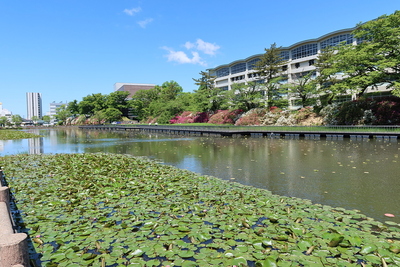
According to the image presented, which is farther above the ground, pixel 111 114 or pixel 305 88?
pixel 305 88

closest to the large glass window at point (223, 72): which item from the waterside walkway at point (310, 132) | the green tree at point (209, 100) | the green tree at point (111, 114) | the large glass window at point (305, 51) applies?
the green tree at point (209, 100)

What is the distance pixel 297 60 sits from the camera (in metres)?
60.9

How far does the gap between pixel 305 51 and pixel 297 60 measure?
260 cm

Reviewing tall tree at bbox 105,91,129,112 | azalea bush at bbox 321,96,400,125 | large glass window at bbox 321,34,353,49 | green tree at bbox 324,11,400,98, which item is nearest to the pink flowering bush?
azalea bush at bbox 321,96,400,125

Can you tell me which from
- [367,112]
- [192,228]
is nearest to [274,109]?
[367,112]

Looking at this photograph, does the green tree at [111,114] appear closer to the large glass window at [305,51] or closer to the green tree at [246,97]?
the green tree at [246,97]

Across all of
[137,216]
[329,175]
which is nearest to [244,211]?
[137,216]

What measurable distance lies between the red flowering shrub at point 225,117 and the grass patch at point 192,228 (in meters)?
50.7

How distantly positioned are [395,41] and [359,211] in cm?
3564

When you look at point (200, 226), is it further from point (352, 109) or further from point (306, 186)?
point (352, 109)

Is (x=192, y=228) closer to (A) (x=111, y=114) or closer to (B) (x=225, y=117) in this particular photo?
(B) (x=225, y=117)

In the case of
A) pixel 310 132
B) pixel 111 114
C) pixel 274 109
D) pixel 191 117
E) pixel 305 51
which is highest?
pixel 305 51

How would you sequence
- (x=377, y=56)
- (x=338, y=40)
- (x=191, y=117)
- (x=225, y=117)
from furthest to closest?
(x=191, y=117), (x=225, y=117), (x=338, y=40), (x=377, y=56)

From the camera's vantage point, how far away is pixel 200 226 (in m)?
5.54
